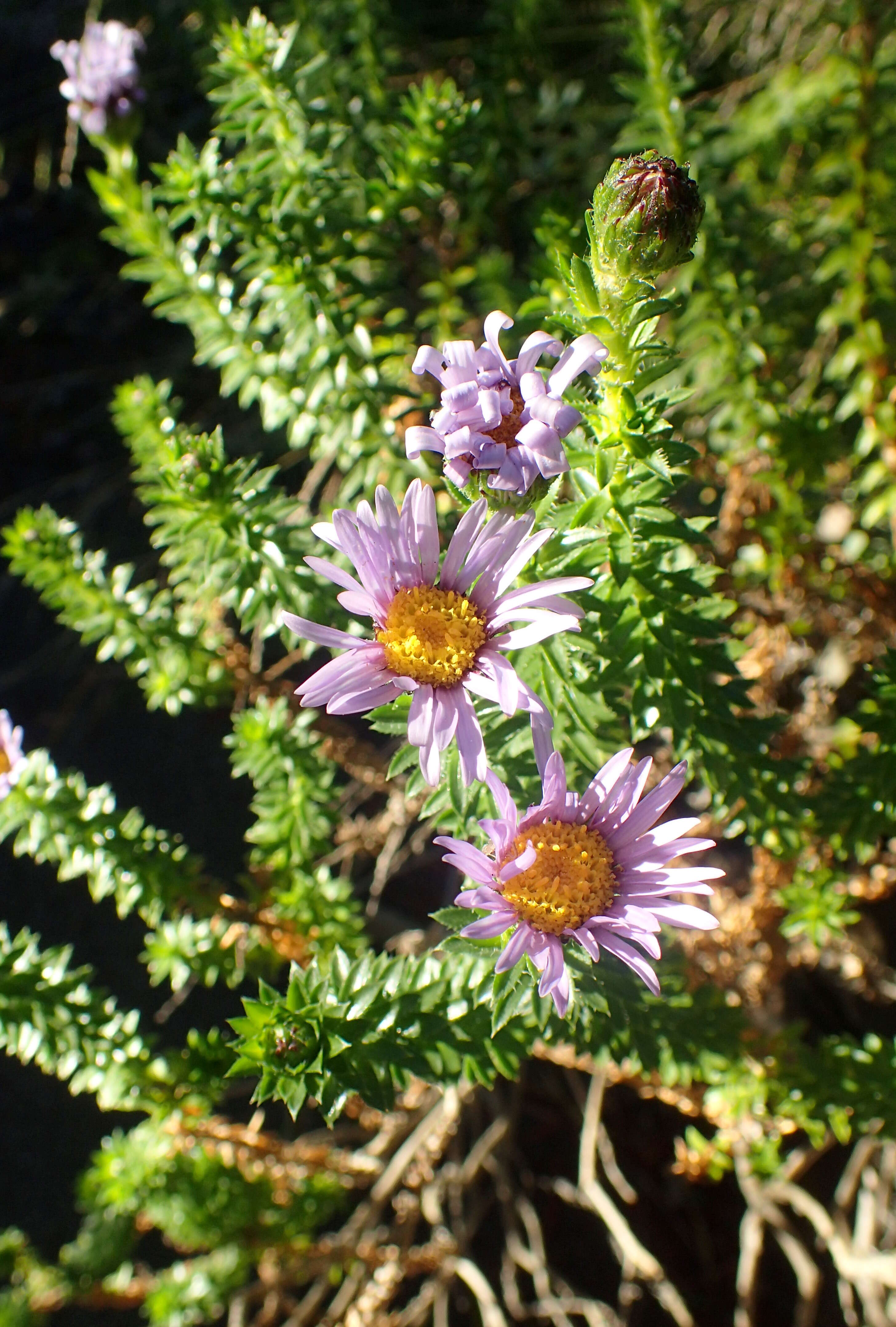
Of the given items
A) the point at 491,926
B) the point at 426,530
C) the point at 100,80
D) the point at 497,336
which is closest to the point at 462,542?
the point at 426,530

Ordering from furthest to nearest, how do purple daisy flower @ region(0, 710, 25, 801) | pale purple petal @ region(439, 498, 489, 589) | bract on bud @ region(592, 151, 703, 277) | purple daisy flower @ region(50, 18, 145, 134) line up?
1. purple daisy flower @ region(50, 18, 145, 134)
2. purple daisy flower @ region(0, 710, 25, 801)
3. pale purple petal @ region(439, 498, 489, 589)
4. bract on bud @ region(592, 151, 703, 277)

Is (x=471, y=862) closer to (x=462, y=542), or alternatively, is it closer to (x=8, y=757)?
(x=462, y=542)

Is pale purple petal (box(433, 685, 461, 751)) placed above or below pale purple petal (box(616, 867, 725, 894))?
above

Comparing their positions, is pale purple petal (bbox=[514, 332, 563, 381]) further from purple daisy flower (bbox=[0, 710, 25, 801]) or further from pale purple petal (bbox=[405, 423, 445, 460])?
purple daisy flower (bbox=[0, 710, 25, 801])

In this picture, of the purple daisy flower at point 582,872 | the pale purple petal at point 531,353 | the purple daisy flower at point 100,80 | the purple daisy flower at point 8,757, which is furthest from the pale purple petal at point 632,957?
the purple daisy flower at point 100,80

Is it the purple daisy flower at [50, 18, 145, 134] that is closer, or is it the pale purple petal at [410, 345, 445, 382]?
the pale purple petal at [410, 345, 445, 382]

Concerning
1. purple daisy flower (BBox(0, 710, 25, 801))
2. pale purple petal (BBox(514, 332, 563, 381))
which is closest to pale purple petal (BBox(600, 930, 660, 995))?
pale purple petal (BBox(514, 332, 563, 381))

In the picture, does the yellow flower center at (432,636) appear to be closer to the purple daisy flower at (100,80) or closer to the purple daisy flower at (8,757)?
the purple daisy flower at (8,757)
